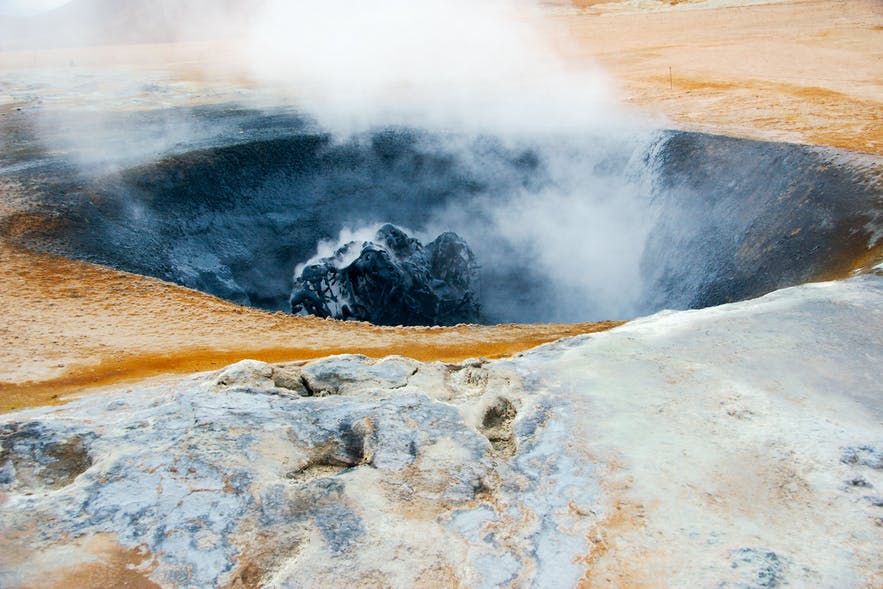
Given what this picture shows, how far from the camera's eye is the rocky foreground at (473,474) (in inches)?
110

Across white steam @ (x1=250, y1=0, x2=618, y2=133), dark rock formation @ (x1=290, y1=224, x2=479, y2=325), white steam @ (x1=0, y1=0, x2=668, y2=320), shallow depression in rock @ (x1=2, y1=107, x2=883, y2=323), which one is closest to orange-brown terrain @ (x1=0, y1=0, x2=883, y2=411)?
shallow depression in rock @ (x1=2, y1=107, x2=883, y2=323)

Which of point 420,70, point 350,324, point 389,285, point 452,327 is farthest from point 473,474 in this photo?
point 420,70

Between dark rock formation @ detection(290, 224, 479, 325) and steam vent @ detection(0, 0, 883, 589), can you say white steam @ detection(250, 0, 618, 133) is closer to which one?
steam vent @ detection(0, 0, 883, 589)

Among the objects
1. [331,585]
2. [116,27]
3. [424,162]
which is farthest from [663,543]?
[116,27]

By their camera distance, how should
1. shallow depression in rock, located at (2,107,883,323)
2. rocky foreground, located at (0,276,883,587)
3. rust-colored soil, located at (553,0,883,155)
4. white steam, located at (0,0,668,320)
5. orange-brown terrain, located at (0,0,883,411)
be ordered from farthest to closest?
white steam, located at (0,0,668,320), rust-colored soil, located at (553,0,883,155), shallow depression in rock, located at (2,107,883,323), orange-brown terrain, located at (0,0,883,411), rocky foreground, located at (0,276,883,587)

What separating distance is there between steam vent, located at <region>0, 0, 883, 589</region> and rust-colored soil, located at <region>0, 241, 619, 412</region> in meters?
0.04

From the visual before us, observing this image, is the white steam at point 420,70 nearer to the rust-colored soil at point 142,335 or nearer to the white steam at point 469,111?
the white steam at point 469,111

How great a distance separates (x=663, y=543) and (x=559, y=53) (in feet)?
73.3

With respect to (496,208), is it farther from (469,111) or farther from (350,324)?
(350,324)

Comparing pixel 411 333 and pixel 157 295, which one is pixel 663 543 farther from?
pixel 157 295

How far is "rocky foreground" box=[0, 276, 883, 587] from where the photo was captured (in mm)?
2787

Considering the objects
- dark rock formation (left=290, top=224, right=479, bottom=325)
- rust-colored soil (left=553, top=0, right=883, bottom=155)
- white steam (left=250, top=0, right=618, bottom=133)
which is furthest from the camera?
white steam (left=250, top=0, right=618, bottom=133)

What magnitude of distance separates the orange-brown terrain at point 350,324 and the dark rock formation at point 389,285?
8.29 feet

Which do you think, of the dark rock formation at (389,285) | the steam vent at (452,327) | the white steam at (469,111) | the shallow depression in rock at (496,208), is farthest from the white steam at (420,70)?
the dark rock formation at (389,285)
